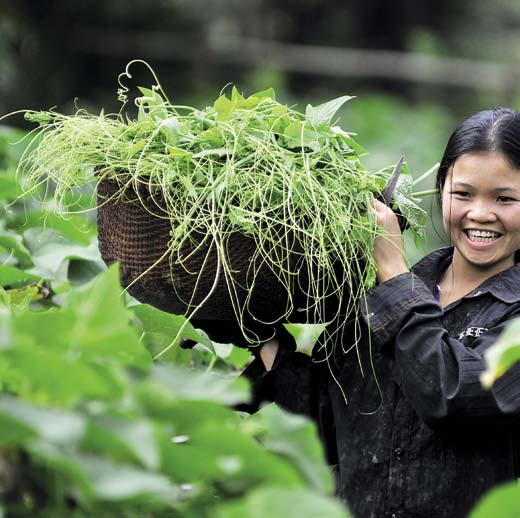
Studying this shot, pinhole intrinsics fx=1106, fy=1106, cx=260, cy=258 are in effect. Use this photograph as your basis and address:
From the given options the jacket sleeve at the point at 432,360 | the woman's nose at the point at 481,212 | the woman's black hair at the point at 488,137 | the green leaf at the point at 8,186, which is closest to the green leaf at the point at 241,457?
the jacket sleeve at the point at 432,360

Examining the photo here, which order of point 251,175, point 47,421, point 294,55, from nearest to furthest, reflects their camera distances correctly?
point 47,421
point 251,175
point 294,55

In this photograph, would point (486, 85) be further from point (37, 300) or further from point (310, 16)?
point (37, 300)

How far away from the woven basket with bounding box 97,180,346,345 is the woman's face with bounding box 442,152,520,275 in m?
0.33

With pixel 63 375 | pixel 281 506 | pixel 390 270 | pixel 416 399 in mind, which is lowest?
pixel 281 506

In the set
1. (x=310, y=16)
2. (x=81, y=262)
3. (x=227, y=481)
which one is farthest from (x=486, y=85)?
(x=227, y=481)

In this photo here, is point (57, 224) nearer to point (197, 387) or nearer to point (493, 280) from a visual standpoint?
point (493, 280)

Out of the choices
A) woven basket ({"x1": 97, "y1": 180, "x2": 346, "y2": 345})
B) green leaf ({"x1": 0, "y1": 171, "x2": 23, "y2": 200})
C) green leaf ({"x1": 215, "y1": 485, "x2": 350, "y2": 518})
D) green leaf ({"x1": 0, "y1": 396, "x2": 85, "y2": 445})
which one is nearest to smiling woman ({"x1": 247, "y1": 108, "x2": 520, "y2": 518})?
woven basket ({"x1": 97, "y1": 180, "x2": 346, "y2": 345})

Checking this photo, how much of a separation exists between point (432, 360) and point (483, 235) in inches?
12.8

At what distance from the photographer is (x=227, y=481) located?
3.88ft

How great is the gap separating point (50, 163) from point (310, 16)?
12.7m

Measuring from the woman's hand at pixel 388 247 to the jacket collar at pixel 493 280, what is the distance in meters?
0.23

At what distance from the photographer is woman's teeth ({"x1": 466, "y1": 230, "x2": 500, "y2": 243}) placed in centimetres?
220

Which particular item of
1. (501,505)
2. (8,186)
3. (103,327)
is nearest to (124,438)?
(103,327)

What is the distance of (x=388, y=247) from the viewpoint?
207 cm
